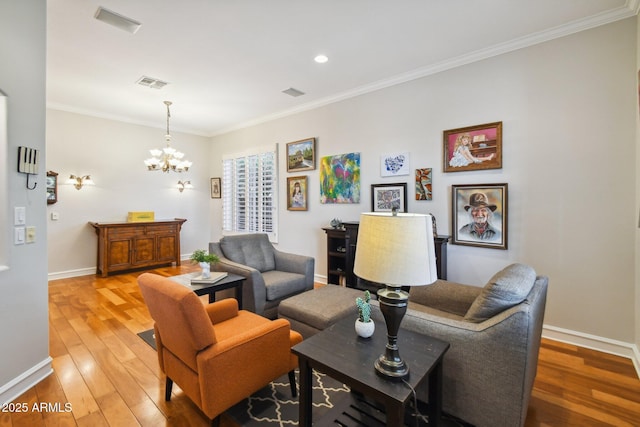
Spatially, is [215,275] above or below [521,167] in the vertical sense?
below

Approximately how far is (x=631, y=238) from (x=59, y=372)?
4.98 m

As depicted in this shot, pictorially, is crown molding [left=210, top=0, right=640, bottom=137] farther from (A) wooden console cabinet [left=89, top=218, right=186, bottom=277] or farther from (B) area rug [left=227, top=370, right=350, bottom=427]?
(A) wooden console cabinet [left=89, top=218, right=186, bottom=277]

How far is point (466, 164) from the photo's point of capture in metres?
3.26

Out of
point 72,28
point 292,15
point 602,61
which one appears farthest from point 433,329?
point 72,28

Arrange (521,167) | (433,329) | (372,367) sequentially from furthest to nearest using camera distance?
(521,167) → (433,329) → (372,367)

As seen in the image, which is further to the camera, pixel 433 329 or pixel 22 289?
pixel 22 289

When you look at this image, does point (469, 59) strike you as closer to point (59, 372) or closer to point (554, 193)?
point (554, 193)

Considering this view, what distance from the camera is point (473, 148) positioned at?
3223 millimetres

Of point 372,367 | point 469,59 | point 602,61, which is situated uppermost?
point 469,59

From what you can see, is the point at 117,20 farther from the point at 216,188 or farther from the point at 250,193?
the point at 216,188

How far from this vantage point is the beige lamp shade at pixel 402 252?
123 centimetres

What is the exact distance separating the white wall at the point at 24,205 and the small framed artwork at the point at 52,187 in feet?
11.0

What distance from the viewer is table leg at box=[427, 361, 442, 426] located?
1.54 metres

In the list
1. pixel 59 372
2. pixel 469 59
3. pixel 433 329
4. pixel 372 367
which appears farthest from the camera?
pixel 469 59
